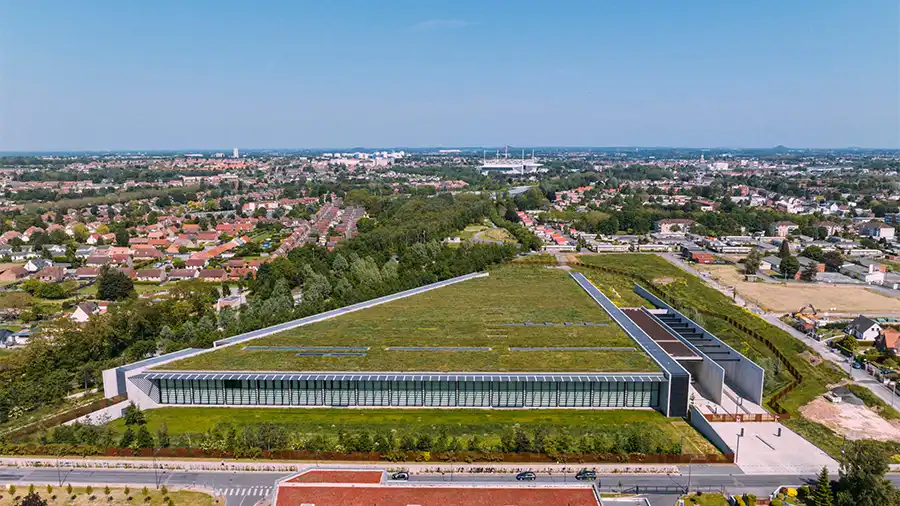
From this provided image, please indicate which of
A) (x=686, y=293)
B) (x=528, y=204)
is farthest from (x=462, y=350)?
(x=528, y=204)

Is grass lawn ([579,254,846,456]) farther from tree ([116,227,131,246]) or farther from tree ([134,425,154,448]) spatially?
tree ([116,227,131,246])

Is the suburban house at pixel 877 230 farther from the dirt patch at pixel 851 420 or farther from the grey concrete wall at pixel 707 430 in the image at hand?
the grey concrete wall at pixel 707 430

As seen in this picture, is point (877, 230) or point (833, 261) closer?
point (833, 261)

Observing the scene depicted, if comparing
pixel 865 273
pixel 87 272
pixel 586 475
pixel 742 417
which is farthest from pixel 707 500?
pixel 87 272

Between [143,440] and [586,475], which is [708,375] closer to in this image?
[586,475]

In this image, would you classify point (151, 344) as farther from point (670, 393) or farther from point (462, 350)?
point (670, 393)

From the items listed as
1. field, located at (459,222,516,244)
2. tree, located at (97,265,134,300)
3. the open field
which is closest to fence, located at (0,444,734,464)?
tree, located at (97,265,134,300)
